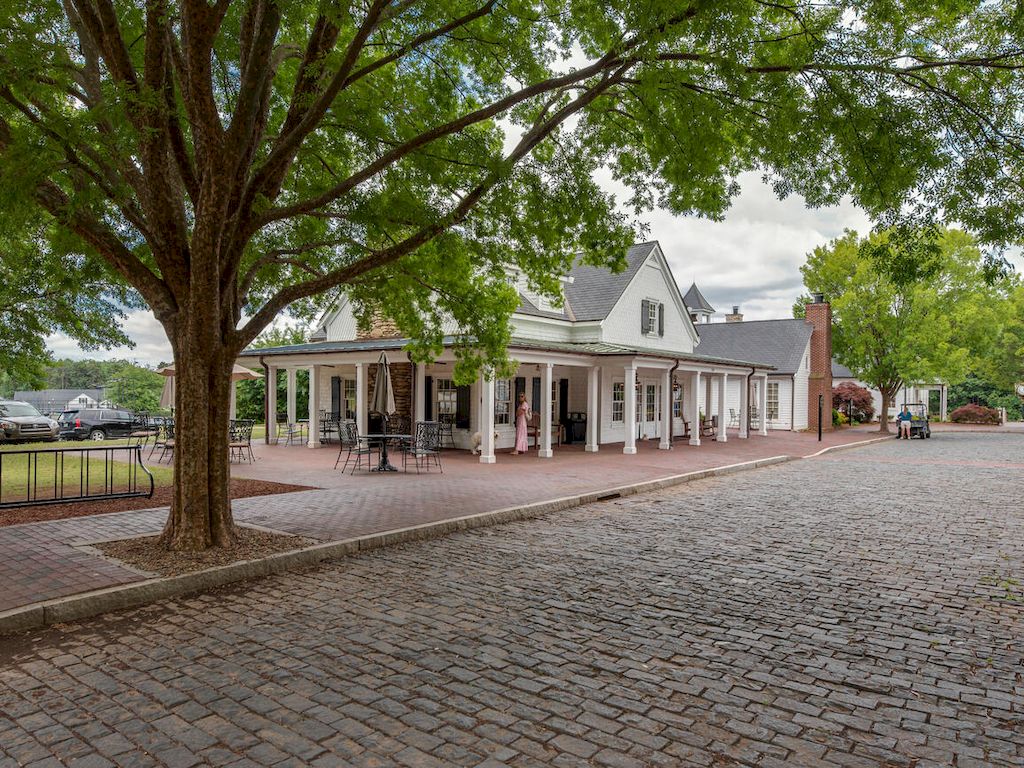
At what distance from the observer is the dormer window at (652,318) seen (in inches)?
Result: 999

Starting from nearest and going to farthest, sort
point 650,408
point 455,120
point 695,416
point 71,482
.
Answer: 1. point 455,120
2. point 71,482
3. point 695,416
4. point 650,408

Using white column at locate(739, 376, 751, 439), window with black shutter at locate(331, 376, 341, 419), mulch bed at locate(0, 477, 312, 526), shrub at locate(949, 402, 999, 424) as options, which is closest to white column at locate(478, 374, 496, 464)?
mulch bed at locate(0, 477, 312, 526)

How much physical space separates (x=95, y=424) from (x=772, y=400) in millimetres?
33439

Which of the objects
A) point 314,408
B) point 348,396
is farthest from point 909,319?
point 314,408

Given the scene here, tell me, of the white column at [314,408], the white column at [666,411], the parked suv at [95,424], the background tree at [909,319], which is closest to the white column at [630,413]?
the white column at [666,411]

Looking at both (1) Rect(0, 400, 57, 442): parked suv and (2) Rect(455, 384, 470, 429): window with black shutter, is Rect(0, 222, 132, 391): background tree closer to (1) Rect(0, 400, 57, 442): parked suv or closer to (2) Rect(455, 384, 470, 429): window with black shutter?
(2) Rect(455, 384, 470, 429): window with black shutter

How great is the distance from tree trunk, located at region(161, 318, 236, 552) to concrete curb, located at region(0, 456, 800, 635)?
720 millimetres

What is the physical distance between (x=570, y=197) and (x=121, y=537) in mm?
7083

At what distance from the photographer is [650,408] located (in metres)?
26.8

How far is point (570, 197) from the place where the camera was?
923 cm

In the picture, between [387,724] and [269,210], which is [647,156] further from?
[387,724]

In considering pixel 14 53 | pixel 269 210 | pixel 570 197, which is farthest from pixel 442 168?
pixel 14 53

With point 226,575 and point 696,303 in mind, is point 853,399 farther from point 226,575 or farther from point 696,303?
point 226,575

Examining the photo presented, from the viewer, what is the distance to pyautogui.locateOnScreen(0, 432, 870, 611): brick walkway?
634 centimetres
